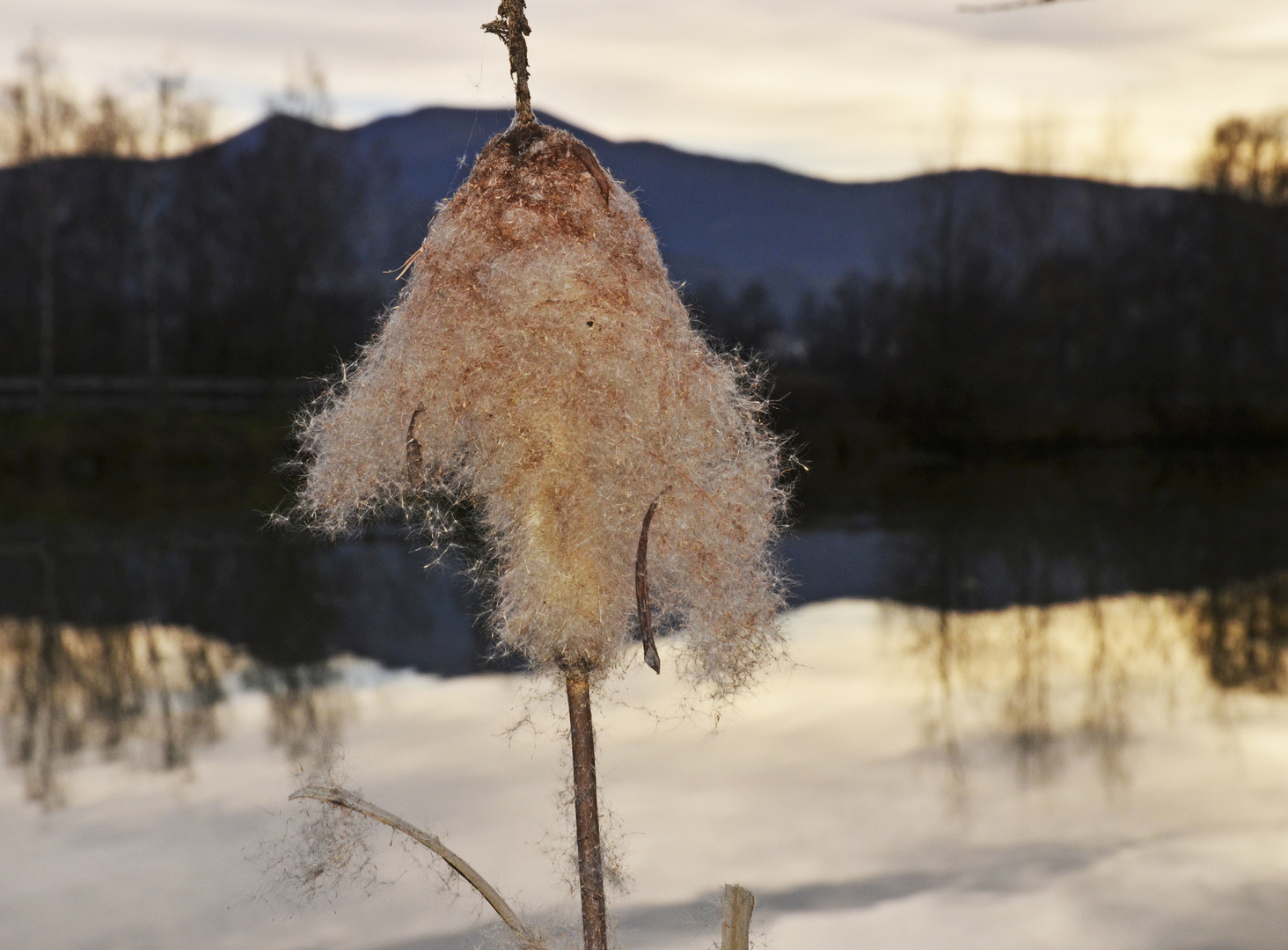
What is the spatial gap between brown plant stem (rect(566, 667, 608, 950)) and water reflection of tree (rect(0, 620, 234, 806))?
187 inches

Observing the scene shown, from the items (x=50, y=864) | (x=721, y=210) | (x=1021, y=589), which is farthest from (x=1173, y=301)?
(x=721, y=210)

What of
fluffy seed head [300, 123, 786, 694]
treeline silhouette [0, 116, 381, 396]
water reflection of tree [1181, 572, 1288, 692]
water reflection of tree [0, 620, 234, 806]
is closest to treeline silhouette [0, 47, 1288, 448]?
treeline silhouette [0, 116, 381, 396]

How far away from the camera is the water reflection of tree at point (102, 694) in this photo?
692cm

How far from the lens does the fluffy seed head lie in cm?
212

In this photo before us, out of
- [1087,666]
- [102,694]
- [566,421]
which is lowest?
[1087,666]

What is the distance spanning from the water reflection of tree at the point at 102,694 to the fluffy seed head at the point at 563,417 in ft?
16.1

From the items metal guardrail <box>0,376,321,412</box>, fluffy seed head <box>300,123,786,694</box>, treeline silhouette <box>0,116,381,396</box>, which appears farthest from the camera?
treeline silhouette <box>0,116,381,396</box>

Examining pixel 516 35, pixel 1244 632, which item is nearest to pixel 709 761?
pixel 516 35

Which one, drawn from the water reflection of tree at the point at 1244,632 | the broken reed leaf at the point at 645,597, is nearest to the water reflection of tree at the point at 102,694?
the broken reed leaf at the point at 645,597

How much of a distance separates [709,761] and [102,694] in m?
4.44

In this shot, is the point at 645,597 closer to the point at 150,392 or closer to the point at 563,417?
the point at 563,417

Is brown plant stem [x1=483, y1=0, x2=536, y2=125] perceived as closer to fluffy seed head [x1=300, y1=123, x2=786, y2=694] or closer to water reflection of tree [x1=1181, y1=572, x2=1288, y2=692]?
fluffy seed head [x1=300, y1=123, x2=786, y2=694]

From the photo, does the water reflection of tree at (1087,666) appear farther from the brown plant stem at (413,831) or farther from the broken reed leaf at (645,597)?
the broken reed leaf at (645,597)

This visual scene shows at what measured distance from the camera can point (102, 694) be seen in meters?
8.20
